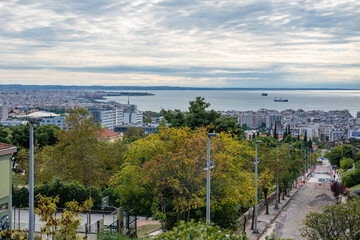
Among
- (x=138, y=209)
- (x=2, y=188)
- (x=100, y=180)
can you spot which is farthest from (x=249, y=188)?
(x=100, y=180)

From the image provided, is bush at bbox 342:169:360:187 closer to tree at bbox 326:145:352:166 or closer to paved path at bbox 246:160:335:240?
paved path at bbox 246:160:335:240

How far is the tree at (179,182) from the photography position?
17953 mm

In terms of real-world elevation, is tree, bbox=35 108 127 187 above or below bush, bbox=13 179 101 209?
above

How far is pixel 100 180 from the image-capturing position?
102ft

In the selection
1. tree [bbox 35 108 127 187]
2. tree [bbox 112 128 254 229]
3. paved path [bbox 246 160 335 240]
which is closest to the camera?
tree [bbox 112 128 254 229]

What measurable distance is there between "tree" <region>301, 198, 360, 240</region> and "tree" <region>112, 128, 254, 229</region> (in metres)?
4.28

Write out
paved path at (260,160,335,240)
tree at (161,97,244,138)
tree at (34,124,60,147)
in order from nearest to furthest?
paved path at (260,160,335,240), tree at (161,97,244,138), tree at (34,124,60,147)

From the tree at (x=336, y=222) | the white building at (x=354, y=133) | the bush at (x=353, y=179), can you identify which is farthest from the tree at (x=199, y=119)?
the white building at (x=354, y=133)

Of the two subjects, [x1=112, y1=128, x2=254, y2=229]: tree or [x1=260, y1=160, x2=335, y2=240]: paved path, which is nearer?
[x1=112, y1=128, x2=254, y2=229]: tree

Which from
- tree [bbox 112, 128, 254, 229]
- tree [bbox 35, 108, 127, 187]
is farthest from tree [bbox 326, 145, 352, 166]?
tree [bbox 112, 128, 254, 229]

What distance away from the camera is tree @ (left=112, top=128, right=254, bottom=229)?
1795 centimetres

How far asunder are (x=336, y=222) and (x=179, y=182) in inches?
276

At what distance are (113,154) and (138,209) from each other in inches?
608

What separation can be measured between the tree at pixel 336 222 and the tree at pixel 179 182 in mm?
4278
